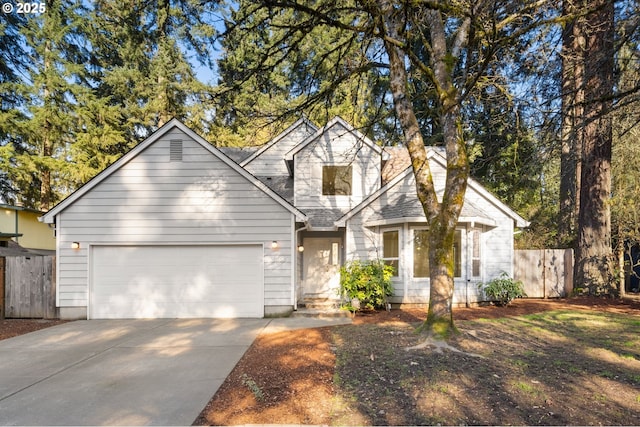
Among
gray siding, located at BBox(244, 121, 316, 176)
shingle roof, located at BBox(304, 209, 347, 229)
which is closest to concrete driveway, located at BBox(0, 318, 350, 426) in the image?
shingle roof, located at BBox(304, 209, 347, 229)

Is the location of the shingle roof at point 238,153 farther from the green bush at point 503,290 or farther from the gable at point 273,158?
the green bush at point 503,290

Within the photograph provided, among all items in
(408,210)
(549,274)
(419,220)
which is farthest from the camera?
(549,274)

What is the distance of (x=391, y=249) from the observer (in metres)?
10.9

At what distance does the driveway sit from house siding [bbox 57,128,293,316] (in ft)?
7.05

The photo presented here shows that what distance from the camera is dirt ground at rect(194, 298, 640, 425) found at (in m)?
3.73

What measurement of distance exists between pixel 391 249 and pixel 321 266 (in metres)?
2.68

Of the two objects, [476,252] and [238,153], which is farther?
[238,153]

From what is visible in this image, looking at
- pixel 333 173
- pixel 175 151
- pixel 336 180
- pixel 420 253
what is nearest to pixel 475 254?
pixel 420 253

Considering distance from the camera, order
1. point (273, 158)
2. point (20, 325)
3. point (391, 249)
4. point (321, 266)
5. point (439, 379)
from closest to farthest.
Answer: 1. point (439, 379)
2. point (20, 325)
3. point (391, 249)
4. point (321, 266)
5. point (273, 158)

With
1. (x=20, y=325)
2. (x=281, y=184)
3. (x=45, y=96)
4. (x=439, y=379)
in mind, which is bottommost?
(x=20, y=325)

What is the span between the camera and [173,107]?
865 inches

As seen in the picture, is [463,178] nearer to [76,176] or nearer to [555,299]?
[555,299]

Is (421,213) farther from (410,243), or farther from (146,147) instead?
(146,147)

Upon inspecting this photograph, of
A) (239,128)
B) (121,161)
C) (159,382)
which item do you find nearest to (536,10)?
(159,382)
